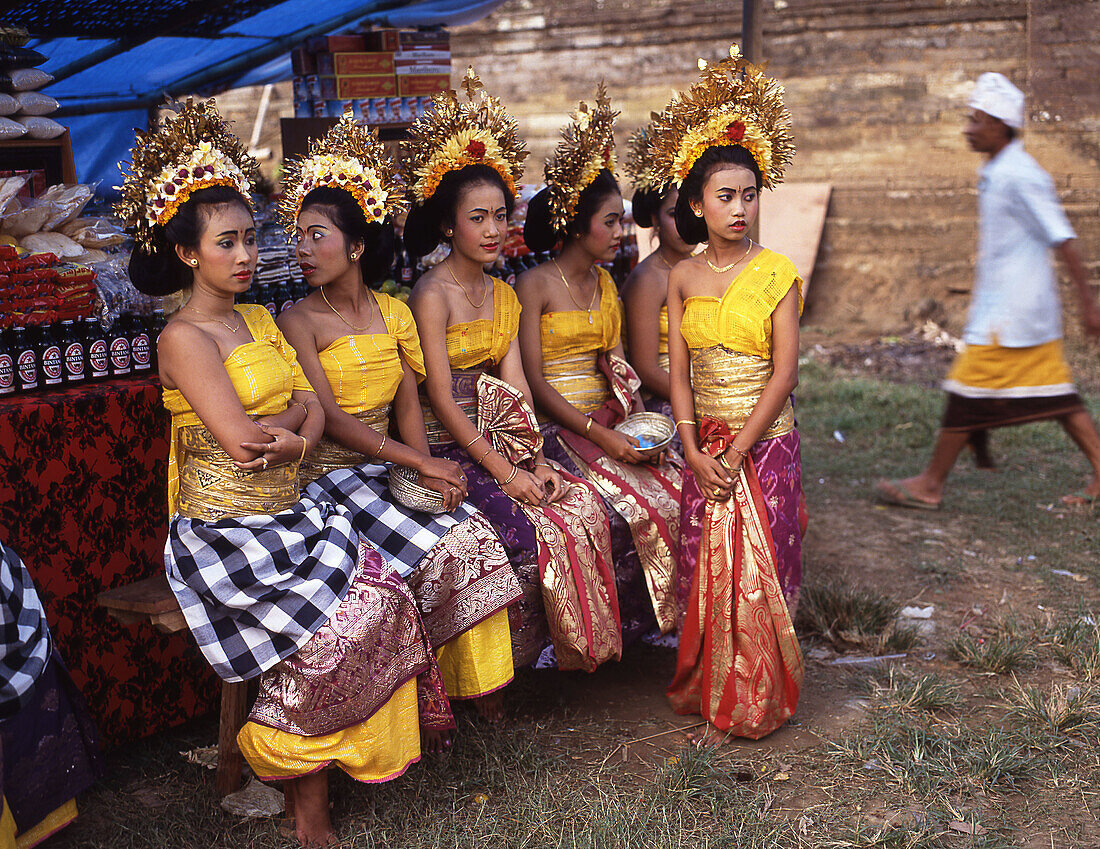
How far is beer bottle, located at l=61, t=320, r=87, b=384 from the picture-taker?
3.44 meters

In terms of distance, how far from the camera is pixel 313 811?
3.03 metres

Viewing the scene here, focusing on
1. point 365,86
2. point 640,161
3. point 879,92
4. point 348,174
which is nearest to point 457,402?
point 348,174

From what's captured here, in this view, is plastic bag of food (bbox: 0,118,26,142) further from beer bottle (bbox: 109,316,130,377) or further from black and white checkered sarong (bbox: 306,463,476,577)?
black and white checkered sarong (bbox: 306,463,476,577)

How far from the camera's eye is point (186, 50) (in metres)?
5.83

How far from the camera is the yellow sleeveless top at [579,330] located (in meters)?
4.18

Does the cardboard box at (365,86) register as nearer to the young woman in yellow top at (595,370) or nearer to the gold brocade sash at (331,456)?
the young woman in yellow top at (595,370)

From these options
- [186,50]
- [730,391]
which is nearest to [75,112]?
[186,50]

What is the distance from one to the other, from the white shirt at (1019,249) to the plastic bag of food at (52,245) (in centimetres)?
412

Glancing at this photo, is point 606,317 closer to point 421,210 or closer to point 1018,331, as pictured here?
point 421,210

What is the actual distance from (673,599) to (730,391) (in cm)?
81

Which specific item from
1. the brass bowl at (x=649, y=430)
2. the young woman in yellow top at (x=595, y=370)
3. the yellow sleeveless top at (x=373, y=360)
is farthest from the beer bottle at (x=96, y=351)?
the brass bowl at (x=649, y=430)

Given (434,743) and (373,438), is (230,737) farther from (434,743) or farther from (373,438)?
(373,438)

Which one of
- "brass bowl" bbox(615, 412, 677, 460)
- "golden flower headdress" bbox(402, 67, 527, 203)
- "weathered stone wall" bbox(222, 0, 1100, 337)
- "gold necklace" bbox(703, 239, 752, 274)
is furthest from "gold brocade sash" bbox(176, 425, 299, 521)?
"weathered stone wall" bbox(222, 0, 1100, 337)

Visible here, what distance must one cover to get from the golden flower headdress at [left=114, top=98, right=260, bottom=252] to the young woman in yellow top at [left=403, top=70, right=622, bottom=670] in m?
0.83
